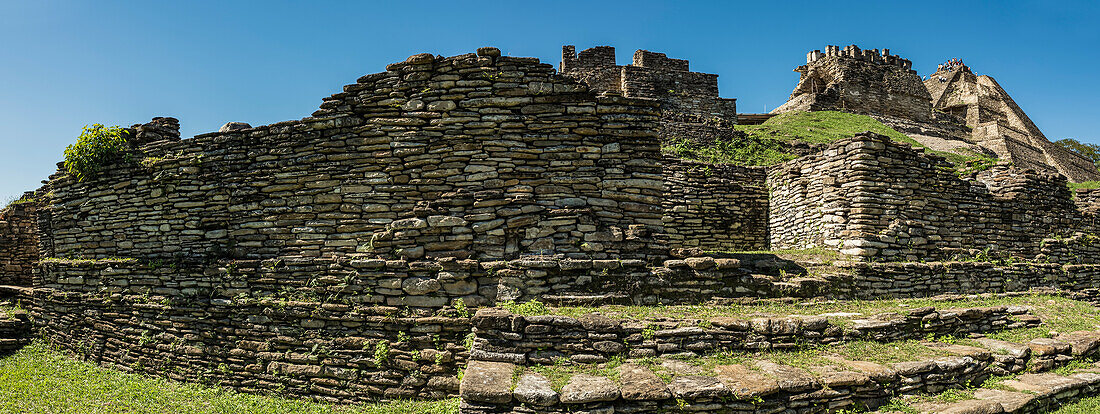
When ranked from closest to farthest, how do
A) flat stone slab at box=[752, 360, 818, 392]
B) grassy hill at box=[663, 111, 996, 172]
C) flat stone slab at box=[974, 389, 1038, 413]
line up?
flat stone slab at box=[752, 360, 818, 392] < flat stone slab at box=[974, 389, 1038, 413] < grassy hill at box=[663, 111, 996, 172]

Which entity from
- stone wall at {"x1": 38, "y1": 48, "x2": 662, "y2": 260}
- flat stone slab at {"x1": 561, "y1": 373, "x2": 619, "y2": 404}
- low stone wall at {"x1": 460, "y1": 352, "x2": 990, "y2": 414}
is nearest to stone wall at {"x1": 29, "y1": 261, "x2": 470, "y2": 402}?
stone wall at {"x1": 38, "y1": 48, "x2": 662, "y2": 260}

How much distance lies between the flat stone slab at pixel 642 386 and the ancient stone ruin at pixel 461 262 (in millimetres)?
21

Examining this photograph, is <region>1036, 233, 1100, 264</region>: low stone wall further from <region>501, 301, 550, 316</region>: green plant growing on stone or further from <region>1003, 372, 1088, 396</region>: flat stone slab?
<region>501, 301, 550, 316</region>: green plant growing on stone

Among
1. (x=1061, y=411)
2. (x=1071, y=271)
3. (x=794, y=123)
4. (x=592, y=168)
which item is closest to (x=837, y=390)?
(x=1061, y=411)

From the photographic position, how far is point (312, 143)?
8.33 meters

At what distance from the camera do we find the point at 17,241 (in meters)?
16.2

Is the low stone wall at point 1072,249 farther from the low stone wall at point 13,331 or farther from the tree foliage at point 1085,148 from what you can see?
the tree foliage at point 1085,148

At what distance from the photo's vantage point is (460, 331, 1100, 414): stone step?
16.8 ft

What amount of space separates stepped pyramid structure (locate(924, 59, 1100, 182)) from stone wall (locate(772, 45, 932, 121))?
3.99 metres

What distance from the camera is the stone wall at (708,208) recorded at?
13.3m

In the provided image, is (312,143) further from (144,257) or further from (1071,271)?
(1071,271)

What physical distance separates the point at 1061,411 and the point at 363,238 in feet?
30.5

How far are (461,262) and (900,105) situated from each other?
31.9 metres

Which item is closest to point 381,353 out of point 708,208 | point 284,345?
point 284,345
